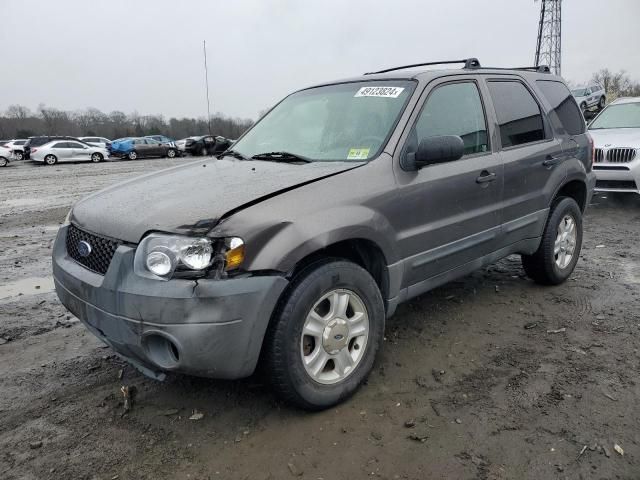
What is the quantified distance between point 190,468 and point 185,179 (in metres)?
1.69

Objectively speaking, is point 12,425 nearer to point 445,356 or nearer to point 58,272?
point 58,272

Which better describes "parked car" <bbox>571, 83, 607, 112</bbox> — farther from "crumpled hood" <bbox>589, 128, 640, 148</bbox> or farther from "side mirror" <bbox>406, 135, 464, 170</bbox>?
"side mirror" <bbox>406, 135, 464, 170</bbox>

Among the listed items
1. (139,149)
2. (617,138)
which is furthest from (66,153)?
(617,138)

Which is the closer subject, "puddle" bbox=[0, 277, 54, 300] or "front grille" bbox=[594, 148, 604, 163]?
"puddle" bbox=[0, 277, 54, 300]

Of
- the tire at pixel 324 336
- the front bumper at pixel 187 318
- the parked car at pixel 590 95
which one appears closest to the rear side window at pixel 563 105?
the tire at pixel 324 336

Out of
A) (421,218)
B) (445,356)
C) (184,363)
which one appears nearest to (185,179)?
(184,363)

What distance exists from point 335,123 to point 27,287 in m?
3.70

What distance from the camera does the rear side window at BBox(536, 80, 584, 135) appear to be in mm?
4605

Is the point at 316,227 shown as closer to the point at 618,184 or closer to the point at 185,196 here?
the point at 185,196

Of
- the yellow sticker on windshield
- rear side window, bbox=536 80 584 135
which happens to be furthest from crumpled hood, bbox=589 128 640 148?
the yellow sticker on windshield

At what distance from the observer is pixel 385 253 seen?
119 inches

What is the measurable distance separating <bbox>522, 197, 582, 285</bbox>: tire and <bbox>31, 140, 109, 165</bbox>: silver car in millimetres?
28386

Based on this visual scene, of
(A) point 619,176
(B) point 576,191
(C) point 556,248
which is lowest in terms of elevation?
(C) point 556,248

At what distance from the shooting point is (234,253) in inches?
94.5
